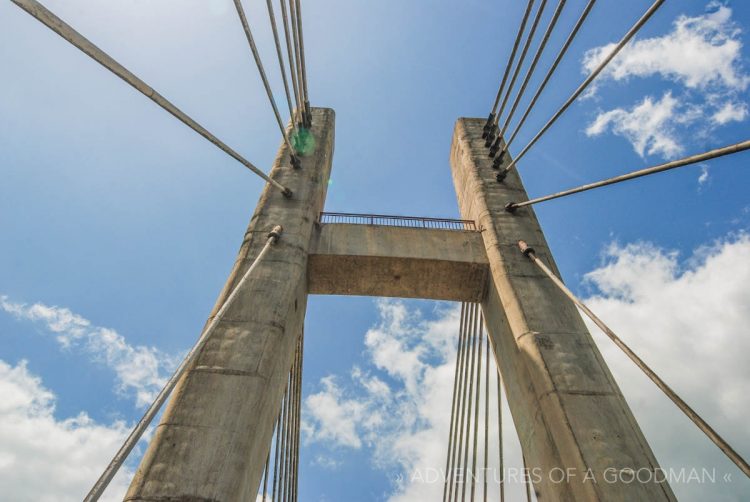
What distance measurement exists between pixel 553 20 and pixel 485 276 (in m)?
4.92

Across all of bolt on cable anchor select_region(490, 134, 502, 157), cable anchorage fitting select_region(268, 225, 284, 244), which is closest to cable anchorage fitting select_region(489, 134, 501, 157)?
Answer: bolt on cable anchor select_region(490, 134, 502, 157)

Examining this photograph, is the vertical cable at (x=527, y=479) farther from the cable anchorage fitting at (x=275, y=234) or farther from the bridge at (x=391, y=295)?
the cable anchorage fitting at (x=275, y=234)

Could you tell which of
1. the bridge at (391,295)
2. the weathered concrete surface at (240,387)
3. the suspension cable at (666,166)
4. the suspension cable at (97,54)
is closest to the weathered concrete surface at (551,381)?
the bridge at (391,295)

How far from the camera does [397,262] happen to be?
340 inches

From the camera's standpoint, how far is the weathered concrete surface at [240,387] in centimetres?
493

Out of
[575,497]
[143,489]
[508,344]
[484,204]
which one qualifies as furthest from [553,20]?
[143,489]

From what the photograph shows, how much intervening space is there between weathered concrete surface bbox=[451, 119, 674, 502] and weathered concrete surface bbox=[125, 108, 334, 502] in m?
4.16

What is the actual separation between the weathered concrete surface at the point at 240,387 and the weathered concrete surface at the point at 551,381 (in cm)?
416

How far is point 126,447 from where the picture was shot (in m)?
4.11

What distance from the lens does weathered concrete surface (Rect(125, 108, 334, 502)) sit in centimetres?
493

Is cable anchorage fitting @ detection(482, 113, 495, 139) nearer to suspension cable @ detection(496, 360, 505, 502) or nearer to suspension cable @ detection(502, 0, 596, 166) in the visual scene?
suspension cable @ detection(502, 0, 596, 166)

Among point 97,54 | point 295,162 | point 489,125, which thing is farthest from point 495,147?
point 97,54

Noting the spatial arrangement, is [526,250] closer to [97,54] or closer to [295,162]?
[295,162]

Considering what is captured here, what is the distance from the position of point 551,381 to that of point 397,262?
387cm
